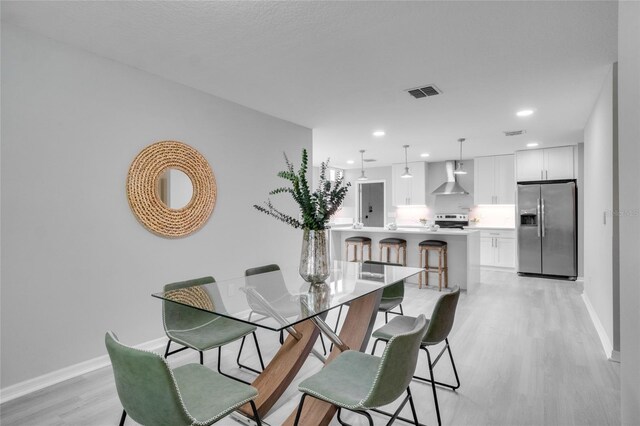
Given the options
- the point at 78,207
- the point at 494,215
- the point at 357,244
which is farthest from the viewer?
the point at 494,215

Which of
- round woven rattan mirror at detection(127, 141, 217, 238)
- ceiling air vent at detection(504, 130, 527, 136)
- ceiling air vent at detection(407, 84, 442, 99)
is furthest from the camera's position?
ceiling air vent at detection(504, 130, 527, 136)

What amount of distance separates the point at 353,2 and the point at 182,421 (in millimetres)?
2392

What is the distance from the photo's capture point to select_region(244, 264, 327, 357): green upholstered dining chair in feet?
5.99

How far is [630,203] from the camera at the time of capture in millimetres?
1223

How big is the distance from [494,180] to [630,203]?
705 cm

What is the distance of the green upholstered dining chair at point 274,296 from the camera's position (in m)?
1.83

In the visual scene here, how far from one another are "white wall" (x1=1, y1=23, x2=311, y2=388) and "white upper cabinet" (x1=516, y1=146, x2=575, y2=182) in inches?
244

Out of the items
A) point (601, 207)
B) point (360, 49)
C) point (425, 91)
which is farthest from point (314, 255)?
point (601, 207)

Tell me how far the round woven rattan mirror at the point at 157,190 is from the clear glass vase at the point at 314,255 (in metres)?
1.76

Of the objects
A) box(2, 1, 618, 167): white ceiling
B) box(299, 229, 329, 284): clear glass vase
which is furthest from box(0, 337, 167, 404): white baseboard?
box(2, 1, 618, 167): white ceiling

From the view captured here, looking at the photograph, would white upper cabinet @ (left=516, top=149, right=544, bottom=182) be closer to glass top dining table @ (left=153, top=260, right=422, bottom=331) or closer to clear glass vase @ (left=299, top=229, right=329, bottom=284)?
glass top dining table @ (left=153, top=260, right=422, bottom=331)

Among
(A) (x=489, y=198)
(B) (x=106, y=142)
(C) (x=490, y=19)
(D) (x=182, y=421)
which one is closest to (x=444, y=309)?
(D) (x=182, y=421)

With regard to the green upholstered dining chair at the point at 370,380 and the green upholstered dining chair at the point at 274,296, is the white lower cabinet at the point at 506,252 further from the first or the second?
the green upholstered dining chair at the point at 370,380

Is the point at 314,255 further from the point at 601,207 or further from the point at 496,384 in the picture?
the point at 601,207
